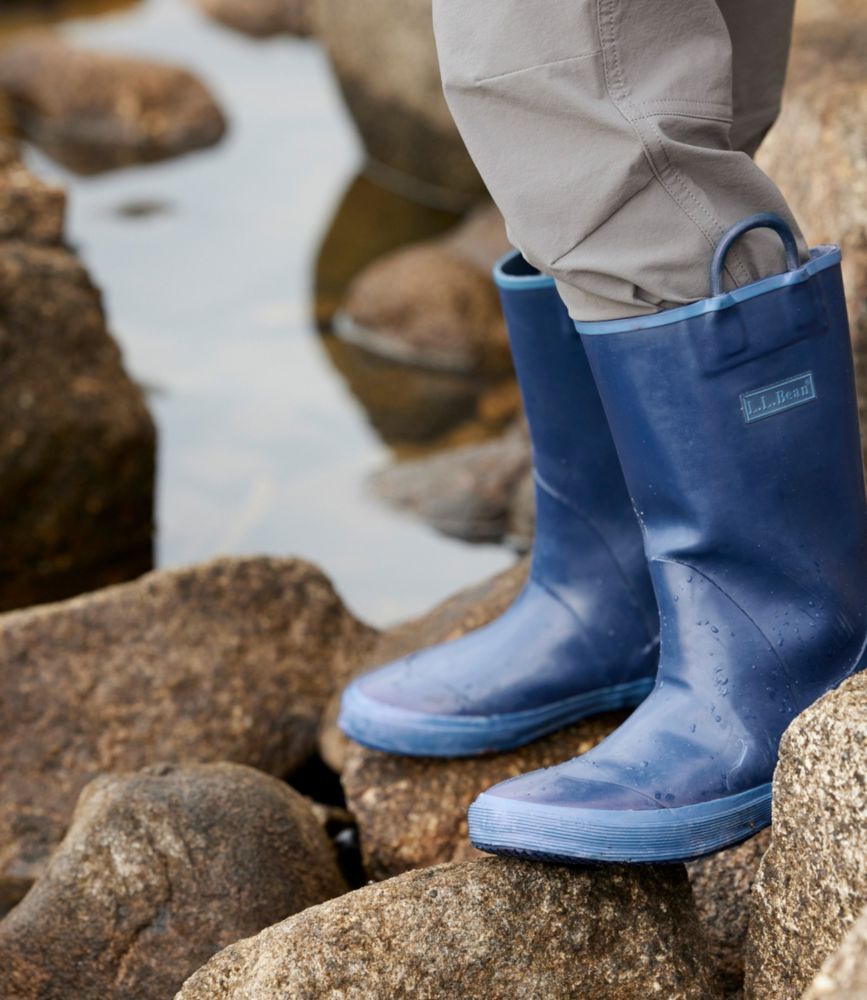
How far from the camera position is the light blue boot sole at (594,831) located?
4.86 ft

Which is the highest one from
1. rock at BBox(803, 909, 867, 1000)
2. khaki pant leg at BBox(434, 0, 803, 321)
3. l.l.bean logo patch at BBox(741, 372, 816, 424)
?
khaki pant leg at BBox(434, 0, 803, 321)

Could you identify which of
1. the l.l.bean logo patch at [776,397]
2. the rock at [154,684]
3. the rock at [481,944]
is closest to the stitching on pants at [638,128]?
the l.l.bean logo patch at [776,397]

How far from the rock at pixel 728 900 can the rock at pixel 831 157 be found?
101 centimetres

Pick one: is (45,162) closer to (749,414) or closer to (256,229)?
(256,229)

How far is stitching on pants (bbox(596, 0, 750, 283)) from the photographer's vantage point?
1455 mm

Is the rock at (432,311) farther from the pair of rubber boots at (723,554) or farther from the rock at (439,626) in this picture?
the pair of rubber boots at (723,554)

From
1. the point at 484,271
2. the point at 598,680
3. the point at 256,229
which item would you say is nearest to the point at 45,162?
the point at 256,229

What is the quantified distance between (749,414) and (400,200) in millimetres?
4717

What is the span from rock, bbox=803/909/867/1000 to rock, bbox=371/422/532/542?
8.51 ft

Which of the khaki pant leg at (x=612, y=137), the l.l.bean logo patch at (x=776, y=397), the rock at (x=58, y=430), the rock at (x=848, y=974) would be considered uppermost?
the khaki pant leg at (x=612, y=137)

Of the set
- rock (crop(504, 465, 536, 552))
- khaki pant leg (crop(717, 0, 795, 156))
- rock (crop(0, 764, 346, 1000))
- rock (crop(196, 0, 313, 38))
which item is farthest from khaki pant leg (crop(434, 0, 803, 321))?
rock (crop(196, 0, 313, 38))

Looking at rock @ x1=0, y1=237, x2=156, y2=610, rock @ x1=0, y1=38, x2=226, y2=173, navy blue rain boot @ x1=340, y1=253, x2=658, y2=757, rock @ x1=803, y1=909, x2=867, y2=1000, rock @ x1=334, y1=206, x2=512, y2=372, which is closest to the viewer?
rock @ x1=803, y1=909, x2=867, y2=1000

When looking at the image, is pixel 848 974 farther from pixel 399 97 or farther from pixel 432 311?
pixel 399 97

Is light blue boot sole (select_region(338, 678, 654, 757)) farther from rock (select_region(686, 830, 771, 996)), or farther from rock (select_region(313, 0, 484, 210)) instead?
rock (select_region(313, 0, 484, 210))
